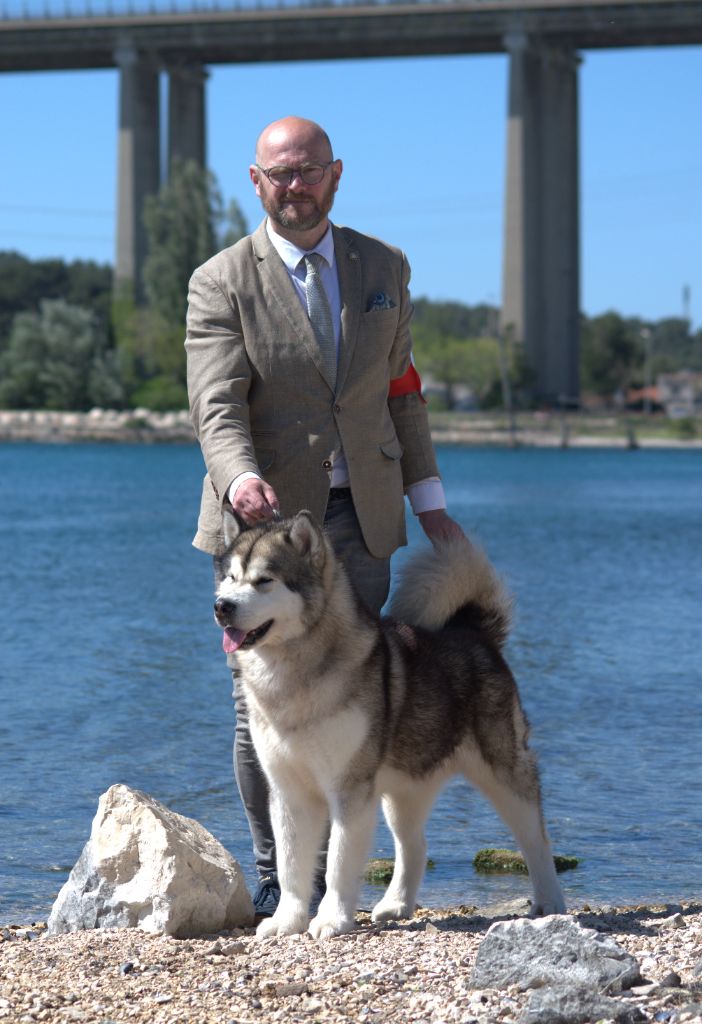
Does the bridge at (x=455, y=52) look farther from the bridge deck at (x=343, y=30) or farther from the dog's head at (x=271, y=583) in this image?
the dog's head at (x=271, y=583)

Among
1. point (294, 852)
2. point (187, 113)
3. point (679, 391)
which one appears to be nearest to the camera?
point (294, 852)

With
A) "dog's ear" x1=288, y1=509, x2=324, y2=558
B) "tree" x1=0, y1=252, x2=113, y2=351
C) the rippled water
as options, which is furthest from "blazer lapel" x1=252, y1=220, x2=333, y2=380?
"tree" x1=0, y1=252, x2=113, y2=351

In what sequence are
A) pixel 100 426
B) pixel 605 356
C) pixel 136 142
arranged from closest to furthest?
pixel 136 142, pixel 100 426, pixel 605 356

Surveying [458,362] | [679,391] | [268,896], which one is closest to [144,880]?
[268,896]

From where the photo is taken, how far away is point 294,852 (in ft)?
17.9

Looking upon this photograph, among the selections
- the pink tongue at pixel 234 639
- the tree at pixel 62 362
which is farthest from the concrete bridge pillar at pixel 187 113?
the pink tongue at pixel 234 639

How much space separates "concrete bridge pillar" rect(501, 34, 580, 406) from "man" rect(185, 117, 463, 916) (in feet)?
259

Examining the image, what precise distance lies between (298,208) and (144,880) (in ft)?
7.53

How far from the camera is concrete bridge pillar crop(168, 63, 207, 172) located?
89375 mm

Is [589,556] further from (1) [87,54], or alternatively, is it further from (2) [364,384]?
(1) [87,54]

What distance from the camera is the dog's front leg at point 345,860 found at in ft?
17.3

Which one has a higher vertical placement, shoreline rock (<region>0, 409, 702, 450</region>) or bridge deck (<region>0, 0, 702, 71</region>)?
bridge deck (<region>0, 0, 702, 71</region>)

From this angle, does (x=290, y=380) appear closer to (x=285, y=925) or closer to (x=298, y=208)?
(x=298, y=208)

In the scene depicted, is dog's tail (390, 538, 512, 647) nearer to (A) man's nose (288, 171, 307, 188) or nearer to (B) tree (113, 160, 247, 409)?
(A) man's nose (288, 171, 307, 188)
